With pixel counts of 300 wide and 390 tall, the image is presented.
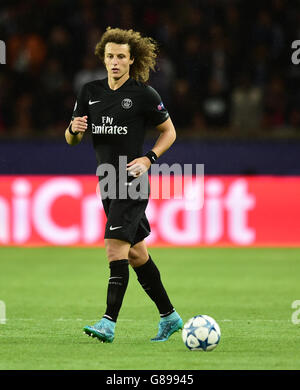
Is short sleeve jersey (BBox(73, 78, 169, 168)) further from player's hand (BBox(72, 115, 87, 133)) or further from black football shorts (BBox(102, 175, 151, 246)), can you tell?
black football shorts (BBox(102, 175, 151, 246))

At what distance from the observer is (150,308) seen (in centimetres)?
866

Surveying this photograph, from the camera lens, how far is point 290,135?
15.0 m

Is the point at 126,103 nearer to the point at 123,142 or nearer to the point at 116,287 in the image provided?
the point at 123,142

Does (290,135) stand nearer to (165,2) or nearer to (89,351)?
(165,2)

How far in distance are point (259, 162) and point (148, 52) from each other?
8.56m

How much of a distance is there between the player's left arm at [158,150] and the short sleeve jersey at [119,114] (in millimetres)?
66

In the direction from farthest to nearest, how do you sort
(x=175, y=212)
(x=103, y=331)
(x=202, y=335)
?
(x=175, y=212) → (x=103, y=331) → (x=202, y=335)

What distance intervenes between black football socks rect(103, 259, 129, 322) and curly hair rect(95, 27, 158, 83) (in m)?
1.37

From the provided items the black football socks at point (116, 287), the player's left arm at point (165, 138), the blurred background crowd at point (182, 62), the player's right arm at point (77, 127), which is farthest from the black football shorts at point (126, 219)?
the blurred background crowd at point (182, 62)

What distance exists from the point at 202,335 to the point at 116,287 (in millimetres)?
727

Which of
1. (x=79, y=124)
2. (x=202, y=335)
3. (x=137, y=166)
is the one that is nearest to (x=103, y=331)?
(x=202, y=335)

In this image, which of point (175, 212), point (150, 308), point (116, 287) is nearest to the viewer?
point (116, 287)

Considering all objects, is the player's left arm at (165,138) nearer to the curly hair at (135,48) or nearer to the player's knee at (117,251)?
the curly hair at (135,48)

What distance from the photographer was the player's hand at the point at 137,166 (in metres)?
6.50
